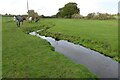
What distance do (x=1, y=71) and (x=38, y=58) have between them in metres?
4.80

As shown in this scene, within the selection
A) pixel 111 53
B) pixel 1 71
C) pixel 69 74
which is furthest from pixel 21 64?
pixel 111 53

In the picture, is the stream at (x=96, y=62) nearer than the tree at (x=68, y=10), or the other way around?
the stream at (x=96, y=62)

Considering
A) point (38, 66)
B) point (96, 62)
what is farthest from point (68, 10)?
point (38, 66)

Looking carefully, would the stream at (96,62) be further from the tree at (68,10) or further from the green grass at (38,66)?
the tree at (68,10)

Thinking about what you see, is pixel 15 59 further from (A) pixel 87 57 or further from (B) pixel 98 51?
(B) pixel 98 51

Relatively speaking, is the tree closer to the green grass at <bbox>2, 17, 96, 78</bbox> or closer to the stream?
the stream

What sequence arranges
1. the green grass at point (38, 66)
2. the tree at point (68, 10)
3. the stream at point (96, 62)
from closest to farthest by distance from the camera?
1. the green grass at point (38, 66)
2. the stream at point (96, 62)
3. the tree at point (68, 10)

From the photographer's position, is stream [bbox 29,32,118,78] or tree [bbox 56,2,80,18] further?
tree [bbox 56,2,80,18]

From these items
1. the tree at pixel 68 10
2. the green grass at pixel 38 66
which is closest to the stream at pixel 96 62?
the green grass at pixel 38 66

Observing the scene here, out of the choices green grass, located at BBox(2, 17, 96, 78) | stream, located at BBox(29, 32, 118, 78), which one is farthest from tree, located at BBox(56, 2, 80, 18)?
green grass, located at BBox(2, 17, 96, 78)

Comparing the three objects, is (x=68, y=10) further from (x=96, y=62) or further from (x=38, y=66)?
(x=38, y=66)

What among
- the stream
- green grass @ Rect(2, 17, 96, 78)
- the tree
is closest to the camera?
green grass @ Rect(2, 17, 96, 78)

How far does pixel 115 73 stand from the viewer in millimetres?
19172

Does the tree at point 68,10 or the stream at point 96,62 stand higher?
the tree at point 68,10
